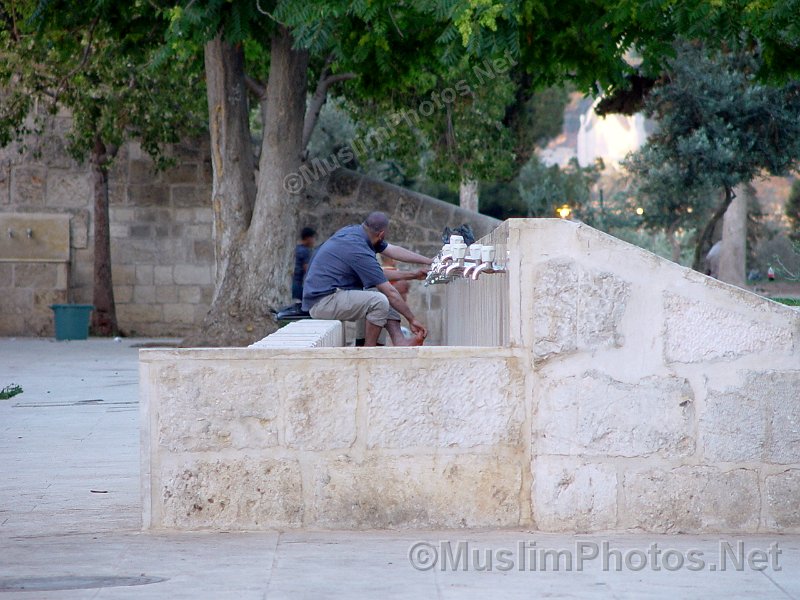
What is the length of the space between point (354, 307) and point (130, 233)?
9.97 metres

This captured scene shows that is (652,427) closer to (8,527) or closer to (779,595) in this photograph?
(779,595)

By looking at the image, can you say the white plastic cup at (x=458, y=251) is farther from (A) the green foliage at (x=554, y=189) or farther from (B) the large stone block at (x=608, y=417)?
(A) the green foliage at (x=554, y=189)

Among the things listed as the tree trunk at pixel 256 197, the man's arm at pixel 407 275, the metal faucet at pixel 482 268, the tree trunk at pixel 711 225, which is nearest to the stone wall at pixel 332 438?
the metal faucet at pixel 482 268

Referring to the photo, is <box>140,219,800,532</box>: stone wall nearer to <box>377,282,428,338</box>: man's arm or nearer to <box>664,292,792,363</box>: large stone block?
<box>664,292,792,363</box>: large stone block

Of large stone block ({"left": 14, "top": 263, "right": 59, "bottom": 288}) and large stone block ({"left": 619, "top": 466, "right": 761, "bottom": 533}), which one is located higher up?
large stone block ({"left": 14, "top": 263, "right": 59, "bottom": 288})

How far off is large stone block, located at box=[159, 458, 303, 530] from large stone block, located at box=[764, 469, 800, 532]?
2.01m

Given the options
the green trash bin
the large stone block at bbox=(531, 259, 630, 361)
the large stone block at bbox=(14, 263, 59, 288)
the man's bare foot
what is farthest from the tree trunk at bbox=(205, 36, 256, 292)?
the large stone block at bbox=(531, 259, 630, 361)

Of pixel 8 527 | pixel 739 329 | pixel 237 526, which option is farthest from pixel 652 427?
pixel 8 527

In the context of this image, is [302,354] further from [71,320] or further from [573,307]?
[71,320]

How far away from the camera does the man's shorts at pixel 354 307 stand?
8719mm

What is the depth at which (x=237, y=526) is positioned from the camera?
514 cm

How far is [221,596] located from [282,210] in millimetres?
10093

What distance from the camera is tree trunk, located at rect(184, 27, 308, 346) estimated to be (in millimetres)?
13789

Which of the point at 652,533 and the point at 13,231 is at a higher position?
the point at 13,231
